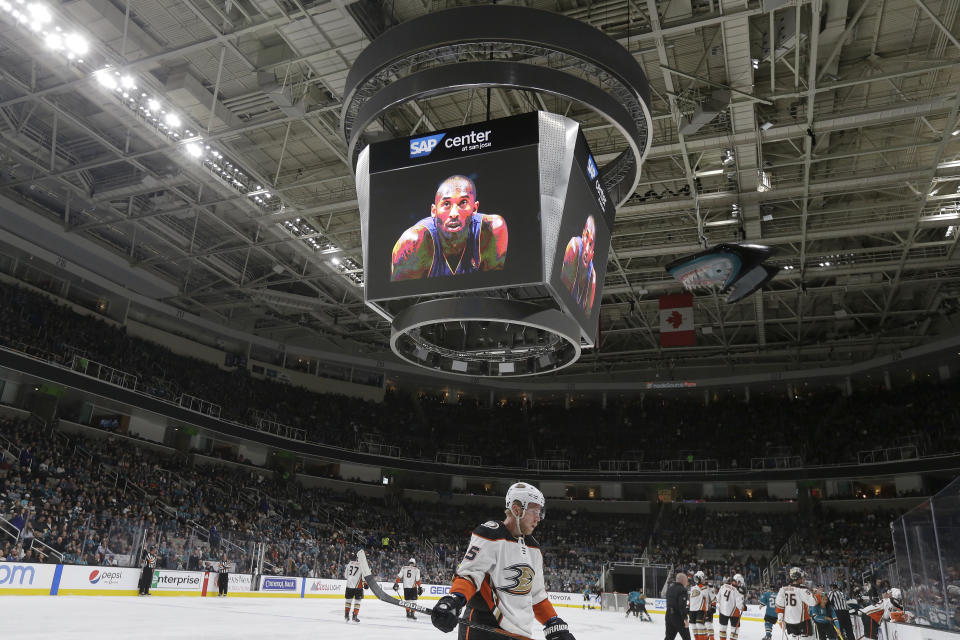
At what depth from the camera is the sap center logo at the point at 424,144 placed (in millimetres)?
13586

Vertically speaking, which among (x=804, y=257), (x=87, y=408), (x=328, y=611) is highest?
(x=804, y=257)

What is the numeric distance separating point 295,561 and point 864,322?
96.3 feet

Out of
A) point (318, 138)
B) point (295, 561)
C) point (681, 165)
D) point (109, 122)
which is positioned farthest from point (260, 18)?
point (295, 561)

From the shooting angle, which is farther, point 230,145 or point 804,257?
point 804,257

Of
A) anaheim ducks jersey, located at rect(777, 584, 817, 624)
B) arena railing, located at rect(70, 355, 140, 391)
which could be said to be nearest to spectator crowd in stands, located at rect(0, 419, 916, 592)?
arena railing, located at rect(70, 355, 140, 391)

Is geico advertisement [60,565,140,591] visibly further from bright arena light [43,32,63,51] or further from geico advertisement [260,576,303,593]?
bright arena light [43,32,63,51]

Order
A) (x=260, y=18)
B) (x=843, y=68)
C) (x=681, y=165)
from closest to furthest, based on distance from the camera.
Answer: (x=260, y=18), (x=843, y=68), (x=681, y=165)

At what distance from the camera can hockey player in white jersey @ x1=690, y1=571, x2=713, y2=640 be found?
1238 centimetres

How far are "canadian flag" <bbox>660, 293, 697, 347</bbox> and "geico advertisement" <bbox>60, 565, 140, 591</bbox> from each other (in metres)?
17.8

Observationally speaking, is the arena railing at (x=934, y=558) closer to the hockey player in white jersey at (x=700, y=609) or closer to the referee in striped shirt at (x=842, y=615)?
the referee in striped shirt at (x=842, y=615)

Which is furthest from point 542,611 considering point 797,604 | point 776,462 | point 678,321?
point 776,462

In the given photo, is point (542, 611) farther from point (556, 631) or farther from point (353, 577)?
point (353, 577)

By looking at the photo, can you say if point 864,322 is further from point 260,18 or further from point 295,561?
point 260,18

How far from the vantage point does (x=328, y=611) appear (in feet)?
60.2
